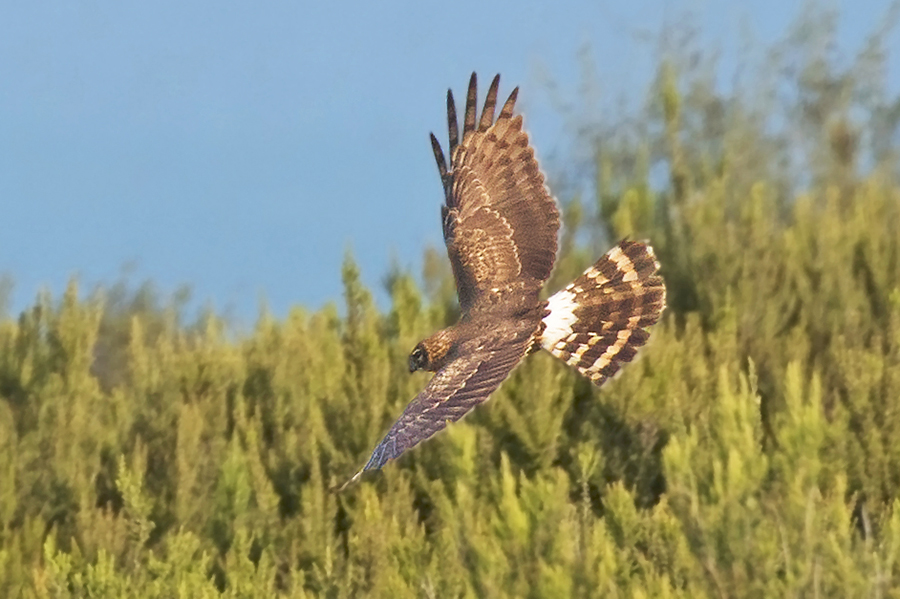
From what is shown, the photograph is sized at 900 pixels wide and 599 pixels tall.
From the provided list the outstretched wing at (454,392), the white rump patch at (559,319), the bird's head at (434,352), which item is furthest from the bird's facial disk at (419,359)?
the white rump patch at (559,319)

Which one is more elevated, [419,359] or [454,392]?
[419,359]

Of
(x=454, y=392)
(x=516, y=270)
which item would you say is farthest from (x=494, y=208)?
(x=454, y=392)

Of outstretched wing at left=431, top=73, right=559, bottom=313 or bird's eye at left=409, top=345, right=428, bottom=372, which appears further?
outstretched wing at left=431, top=73, right=559, bottom=313

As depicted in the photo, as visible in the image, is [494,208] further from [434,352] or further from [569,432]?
[569,432]

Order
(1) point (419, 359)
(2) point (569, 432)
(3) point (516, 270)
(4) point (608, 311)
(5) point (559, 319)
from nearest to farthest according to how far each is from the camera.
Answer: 1. (1) point (419, 359)
2. (3) point (516, 270)
3. (5) point (559, 319)
4. (4) point (608, 311)
5. (2) point (569, 432)

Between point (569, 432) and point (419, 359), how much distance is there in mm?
4267

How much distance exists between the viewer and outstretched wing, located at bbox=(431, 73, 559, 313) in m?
7.42

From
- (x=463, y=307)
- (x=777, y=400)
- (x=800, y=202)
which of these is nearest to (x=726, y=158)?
(x=800, y=202)

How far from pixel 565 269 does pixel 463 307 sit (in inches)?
198

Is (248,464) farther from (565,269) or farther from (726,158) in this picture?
(726,158)

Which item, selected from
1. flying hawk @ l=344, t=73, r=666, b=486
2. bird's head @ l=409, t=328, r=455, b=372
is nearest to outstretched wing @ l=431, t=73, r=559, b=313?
flying hawk @ l=344, t=73, r=666, b=486

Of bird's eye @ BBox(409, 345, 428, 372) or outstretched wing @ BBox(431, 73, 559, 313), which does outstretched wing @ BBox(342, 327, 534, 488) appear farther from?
outstretched wing @ BBox(431, 73, 559, 313)

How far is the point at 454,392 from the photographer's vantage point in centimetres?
617

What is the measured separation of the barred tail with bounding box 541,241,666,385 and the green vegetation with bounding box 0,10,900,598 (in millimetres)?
772
